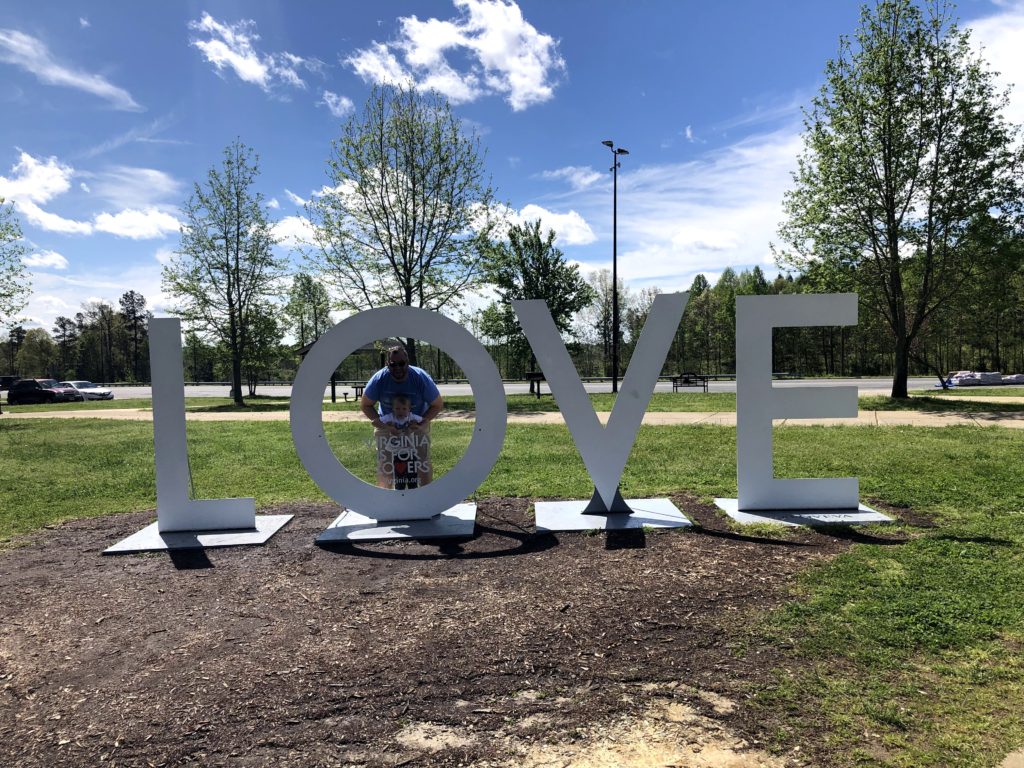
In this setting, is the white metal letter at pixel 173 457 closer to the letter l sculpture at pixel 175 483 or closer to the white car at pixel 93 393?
the letter l sculpture at pixel 175 483

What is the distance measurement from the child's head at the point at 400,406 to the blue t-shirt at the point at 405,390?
3cm

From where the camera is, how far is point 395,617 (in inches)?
150

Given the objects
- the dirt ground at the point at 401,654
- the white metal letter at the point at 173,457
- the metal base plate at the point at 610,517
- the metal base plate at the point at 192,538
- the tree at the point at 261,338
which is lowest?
the dirt ground at the point at 401,654

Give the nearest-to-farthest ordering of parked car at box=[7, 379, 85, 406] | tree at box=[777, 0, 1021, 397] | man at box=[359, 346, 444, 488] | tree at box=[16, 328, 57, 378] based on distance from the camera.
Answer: man at box=[359, 346, 444, 488] → tree at box=[777, 0, 1021, 397] → parked car at box=[7, 379, 85, 406] → tree at box=[16, 328, 57, 378]

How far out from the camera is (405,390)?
605cm

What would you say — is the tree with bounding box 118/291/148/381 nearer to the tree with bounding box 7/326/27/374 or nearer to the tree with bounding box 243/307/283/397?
the tree with bounding box 7/326/27/374

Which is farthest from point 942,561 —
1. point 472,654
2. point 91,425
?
point 91,425

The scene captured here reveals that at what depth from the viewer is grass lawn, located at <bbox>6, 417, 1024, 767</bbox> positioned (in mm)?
2590

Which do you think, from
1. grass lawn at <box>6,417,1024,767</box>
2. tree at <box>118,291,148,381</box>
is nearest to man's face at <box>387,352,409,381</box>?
grass lawn at <box>6,417,1024,767</box>

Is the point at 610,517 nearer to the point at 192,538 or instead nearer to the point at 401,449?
the point at 401,449

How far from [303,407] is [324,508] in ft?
5.03

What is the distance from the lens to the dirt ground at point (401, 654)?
2.53 metres

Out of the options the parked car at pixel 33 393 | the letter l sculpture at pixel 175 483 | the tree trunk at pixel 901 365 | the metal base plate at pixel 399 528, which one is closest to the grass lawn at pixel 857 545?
the metal base plate at pixel 399 528

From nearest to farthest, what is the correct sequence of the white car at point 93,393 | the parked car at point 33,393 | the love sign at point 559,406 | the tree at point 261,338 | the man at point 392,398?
the love sign at point 559,406 → the man at point 392,398 → the tree at point 261,338 → the parked car at point 33,393 → the white car at point 93,393
